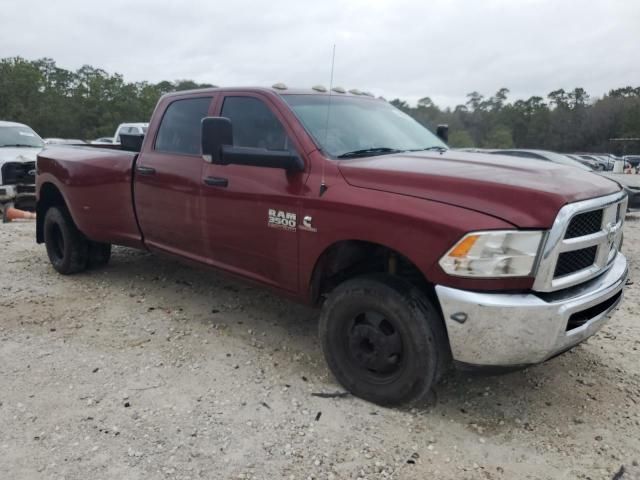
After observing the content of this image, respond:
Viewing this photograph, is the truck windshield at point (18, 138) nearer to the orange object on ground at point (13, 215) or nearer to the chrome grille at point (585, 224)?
the orange object on ground at point (13, 215)

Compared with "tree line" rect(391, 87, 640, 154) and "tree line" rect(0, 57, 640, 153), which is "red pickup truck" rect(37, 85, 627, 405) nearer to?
"tree line" rect(0, 57, 640, 153)

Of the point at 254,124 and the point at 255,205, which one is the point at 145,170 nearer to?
the point at 254,124

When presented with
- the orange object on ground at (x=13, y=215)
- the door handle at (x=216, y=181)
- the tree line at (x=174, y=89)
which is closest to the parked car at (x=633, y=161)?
the tree line at (x=174, y=89)

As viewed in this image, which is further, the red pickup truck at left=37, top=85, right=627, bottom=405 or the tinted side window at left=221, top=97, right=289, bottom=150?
the tinted side window at left=221, top=97, right=289, bottom=150

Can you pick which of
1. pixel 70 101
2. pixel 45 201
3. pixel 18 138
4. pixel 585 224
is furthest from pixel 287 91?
pixel 70 101

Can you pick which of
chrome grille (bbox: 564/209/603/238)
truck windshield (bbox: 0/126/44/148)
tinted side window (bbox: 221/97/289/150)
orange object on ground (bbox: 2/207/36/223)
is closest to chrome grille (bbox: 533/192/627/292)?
chrome grille (bbox: 564/209/603/238)

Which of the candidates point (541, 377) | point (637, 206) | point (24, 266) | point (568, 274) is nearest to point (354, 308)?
point (568, 274)

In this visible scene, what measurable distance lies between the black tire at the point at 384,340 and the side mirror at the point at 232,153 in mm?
812

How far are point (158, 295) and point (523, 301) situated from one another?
3478mm

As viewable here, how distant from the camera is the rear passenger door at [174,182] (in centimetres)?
402

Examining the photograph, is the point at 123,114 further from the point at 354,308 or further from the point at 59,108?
the point at 354,308

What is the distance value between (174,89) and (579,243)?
30.2 m

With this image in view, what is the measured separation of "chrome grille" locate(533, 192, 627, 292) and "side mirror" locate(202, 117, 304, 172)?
4.91ft

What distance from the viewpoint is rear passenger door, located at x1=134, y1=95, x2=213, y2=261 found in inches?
158
